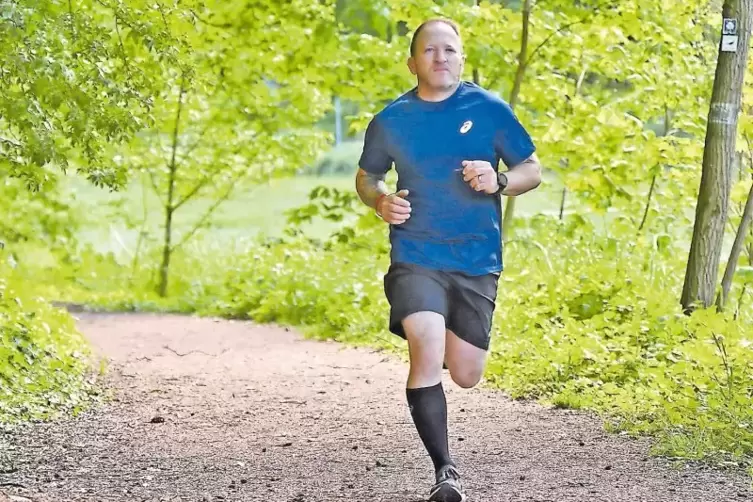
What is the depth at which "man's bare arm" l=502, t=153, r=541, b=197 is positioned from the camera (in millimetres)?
4828

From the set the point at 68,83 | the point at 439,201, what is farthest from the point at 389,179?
the point at 439,201

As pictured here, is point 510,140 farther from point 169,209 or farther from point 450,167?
point 169,209

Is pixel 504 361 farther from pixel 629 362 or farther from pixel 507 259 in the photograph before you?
pixel 507 259

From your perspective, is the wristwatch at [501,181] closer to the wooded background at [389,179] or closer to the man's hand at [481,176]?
the man's hand at [481,176]

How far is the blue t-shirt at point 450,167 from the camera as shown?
189 inches

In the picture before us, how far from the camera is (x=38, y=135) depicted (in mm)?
5223

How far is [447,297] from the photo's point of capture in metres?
4.91

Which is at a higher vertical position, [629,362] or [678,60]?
[678,60]


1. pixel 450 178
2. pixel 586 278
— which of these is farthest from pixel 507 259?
pixel 450 178

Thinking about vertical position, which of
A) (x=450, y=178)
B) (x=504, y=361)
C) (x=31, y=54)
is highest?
(x=31, y=54)

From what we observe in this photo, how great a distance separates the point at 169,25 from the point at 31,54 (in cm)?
144

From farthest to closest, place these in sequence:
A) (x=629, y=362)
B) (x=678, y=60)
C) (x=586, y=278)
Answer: (x=678, y=60), (x=586, y=278), (x=629, y=362)

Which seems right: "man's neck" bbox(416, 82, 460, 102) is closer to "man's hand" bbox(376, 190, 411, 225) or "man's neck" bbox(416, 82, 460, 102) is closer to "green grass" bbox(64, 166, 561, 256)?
"man's hand" bbox(376, 190, 411, 225)

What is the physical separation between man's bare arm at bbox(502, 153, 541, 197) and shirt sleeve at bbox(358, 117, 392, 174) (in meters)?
0.55
